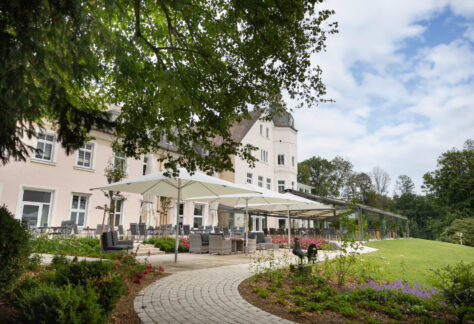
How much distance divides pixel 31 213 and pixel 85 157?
426cm

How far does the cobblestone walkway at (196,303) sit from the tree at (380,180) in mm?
64918

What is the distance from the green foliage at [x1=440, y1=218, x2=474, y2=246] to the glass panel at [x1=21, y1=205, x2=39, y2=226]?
3583 cm

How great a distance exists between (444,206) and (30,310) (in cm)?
5148

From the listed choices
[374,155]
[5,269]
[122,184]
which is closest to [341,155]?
[374,155]

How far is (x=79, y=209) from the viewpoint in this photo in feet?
57.7

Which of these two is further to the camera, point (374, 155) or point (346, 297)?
point (374, 155)

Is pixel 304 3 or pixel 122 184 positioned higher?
pixel 304 3

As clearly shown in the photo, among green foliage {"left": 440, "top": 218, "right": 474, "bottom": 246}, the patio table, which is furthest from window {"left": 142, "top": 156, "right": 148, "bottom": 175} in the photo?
green foliage {"left": 440, "top": 218, "right": 474, "bottom": 246}

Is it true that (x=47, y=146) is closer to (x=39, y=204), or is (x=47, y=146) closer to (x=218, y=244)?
(x=39, y=204)

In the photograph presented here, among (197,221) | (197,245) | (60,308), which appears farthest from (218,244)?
(197,221)

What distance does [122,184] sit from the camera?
9.78m

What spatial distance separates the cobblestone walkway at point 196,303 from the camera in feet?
13.4

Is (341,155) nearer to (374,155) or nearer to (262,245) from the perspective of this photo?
(374,155)

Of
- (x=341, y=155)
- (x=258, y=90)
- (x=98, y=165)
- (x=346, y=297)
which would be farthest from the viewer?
(x=341, y=155)
